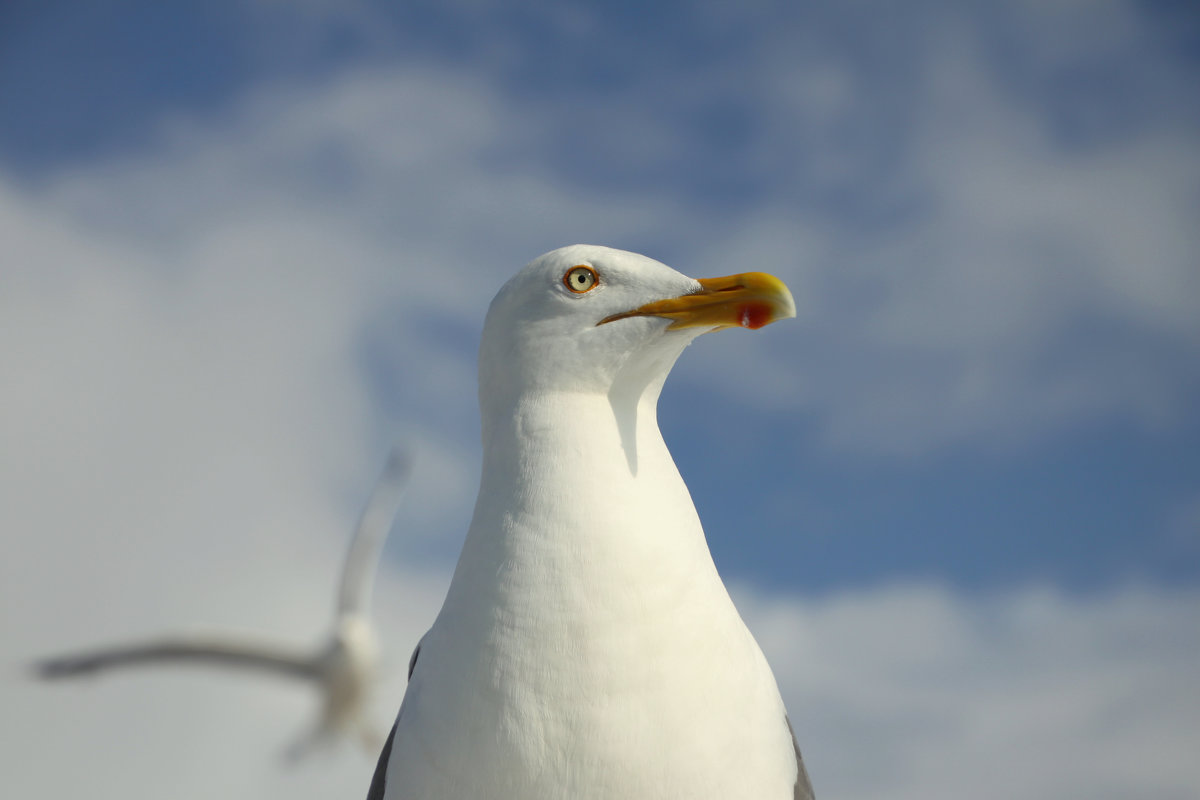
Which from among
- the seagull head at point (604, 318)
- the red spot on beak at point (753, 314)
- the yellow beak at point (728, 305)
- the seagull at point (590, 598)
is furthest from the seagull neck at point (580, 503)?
the red spot on beak at point (753, 314)

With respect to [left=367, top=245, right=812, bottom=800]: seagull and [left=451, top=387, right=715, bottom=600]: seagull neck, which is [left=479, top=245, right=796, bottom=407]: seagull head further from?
[left=451, top=387, right=715, bottom=600]: seagull neck

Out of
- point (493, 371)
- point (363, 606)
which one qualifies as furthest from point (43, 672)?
point (493, 371)

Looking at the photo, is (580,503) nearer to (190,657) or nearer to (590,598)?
(590,598)

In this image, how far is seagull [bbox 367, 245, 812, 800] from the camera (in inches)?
120

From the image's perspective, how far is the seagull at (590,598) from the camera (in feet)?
10.0

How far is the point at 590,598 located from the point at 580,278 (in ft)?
4.48

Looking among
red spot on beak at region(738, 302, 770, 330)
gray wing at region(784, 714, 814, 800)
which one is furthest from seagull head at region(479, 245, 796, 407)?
gray wing at region(784, 714, 814, 800)

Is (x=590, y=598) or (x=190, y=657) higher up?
(x=190, y=657)

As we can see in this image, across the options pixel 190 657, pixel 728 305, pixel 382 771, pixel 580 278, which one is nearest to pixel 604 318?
pixel 580 278

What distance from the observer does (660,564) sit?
333 cm

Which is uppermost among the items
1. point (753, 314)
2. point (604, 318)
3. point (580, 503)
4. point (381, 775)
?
point (753, 314)

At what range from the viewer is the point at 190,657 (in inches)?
604

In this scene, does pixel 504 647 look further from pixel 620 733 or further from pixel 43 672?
pixel 43 672

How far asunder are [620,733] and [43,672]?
12.7 m
